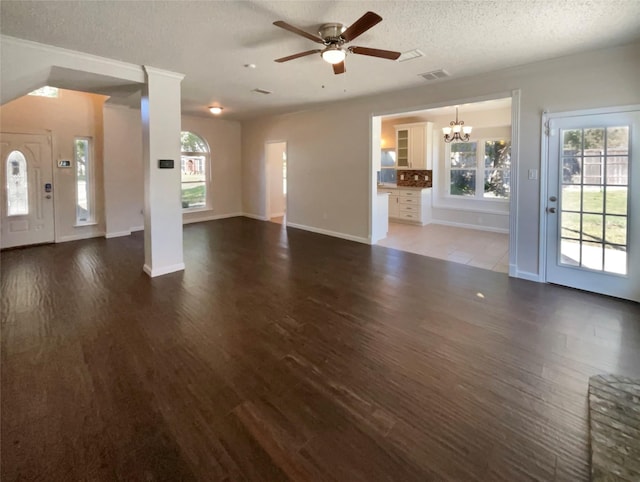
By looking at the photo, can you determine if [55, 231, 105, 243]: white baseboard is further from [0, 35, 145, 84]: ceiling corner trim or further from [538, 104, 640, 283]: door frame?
[538, 104, 640, 283]: door frame

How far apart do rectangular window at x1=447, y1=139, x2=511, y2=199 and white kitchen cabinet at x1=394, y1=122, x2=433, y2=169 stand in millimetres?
629

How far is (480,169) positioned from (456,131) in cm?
116

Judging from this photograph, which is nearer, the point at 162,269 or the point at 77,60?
the point at 77,60

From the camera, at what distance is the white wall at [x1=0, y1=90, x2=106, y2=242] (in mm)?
6031

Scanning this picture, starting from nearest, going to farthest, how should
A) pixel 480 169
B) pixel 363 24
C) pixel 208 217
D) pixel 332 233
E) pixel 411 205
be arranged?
1. pixel 363 24
2. pixel 332 233
3. pixel 480 169
4. pixel 411 205
5. pixel 208 217

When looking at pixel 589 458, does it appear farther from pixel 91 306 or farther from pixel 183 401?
pixel 91 306

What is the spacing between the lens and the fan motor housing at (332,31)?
10.2ft

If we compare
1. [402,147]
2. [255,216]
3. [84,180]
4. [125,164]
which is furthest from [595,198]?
[84,180]

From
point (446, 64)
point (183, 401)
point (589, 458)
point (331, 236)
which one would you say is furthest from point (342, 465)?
point (331, 236)

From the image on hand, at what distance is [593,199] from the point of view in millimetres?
3924

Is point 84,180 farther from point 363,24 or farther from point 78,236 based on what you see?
point 363,24

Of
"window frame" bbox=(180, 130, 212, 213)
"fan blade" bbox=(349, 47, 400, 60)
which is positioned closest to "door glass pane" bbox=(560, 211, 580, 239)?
"fan blade" bbox=(349, 47, 400, 60)

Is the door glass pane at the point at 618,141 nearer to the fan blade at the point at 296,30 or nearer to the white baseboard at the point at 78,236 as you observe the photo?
the fan blade at the point at 296,30

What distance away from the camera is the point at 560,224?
4.20 meters
